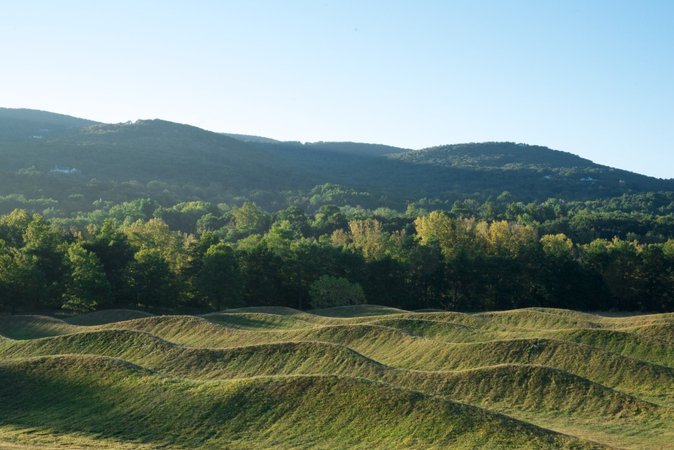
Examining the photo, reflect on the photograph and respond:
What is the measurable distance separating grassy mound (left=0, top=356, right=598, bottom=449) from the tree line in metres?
37.6

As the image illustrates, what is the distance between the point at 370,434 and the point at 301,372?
456 inches

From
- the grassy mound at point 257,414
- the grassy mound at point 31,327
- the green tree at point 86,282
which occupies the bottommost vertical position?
the grassy mound at point 31,327

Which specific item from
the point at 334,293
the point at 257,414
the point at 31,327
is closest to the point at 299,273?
the point at 334,293

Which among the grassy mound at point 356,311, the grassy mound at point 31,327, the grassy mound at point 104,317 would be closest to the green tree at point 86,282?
the grassy mound at point 104,317

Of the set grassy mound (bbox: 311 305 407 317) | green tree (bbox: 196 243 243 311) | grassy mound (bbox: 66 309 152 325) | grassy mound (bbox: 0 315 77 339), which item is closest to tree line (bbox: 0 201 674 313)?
green tree (bbox: 196 243 243 311)

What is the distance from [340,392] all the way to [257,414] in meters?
4.03

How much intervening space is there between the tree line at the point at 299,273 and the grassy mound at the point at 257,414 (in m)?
37.6

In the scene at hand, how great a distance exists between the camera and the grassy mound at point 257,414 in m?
30.5

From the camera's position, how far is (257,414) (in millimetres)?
33812

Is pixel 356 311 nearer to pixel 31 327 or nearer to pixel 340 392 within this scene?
pixel 31 327

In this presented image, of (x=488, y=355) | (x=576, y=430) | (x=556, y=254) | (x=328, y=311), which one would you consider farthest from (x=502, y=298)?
(x=576, y=430)

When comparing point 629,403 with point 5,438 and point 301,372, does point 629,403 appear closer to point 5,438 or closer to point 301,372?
point 301,372

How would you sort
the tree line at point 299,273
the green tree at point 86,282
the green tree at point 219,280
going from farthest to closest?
the green tree at point 219,280 < the tree line at point 299,273 < the green tree at point 86,282

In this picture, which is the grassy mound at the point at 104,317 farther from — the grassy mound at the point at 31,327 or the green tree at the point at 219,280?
the green tree at the point at 219,280
